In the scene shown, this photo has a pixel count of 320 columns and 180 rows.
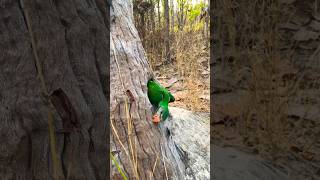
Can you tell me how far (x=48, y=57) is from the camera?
251 millimetres

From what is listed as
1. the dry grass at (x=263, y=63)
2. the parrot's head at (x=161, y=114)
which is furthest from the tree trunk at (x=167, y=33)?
the parrot's head at (x=161, y=114)

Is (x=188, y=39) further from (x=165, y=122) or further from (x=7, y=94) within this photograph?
(x=7, y=94)

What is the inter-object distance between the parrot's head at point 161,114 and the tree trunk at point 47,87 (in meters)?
0.95

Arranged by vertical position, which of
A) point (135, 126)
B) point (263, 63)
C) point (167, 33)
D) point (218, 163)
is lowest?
point (218, 163)

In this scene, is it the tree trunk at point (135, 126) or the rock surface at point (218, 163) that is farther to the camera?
the rock surface at point (218, 163)

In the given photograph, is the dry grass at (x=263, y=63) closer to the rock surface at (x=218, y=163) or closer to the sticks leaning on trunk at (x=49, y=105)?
the rock surface at (x=218, y=163)

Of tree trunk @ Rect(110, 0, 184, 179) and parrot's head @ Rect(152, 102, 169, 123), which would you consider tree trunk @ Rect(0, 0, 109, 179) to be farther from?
parrot's head @ Rect(152, 102, 169, 123)

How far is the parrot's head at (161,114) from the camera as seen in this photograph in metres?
1.22

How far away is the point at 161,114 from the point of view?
50.0 inches

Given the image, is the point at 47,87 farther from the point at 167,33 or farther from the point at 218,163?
the point at 167,33

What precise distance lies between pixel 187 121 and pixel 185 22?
1784mm

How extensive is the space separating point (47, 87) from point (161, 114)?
3.37 ft

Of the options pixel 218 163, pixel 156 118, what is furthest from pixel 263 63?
pixel 156 118

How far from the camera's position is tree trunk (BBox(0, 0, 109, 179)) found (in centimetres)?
25
